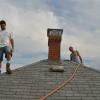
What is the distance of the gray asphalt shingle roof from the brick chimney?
44cm

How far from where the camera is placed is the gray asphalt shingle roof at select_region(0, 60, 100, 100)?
338 inches

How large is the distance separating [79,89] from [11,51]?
2085mm

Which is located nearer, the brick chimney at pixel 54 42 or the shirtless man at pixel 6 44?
the shirtless man at pixel 6 44

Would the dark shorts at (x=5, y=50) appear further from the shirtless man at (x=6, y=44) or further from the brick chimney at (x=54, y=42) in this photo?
the brick chimney at (x=54, y=42)

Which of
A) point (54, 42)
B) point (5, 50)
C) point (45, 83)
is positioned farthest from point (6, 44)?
point (54, 42)

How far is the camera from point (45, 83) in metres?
9.30

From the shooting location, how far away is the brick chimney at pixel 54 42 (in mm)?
11008

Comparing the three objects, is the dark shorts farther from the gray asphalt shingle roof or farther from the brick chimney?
the brick chimney

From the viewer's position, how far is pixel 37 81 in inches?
371

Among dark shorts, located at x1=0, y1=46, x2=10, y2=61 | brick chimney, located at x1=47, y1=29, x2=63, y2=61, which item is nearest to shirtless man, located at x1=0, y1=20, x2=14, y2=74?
dark shorts, located at x1=0, y1=46, x2=10, y2=61

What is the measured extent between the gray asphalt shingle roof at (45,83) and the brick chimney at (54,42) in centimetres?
44

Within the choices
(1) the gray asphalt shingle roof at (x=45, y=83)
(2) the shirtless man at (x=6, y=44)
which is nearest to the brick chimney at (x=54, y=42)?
(1) the gray asphalt shingle roof at (x=45, y=83)

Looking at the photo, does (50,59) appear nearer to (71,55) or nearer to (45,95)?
(71,55)

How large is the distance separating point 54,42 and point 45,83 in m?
2.25
